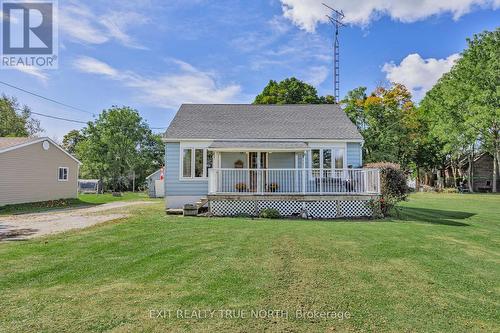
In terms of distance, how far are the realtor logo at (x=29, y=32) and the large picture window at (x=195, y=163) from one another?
27.9 feet

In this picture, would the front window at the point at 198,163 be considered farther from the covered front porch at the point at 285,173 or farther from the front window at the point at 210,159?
the covered front porch at the point at 285,173

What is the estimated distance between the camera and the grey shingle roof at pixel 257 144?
44.7 feet

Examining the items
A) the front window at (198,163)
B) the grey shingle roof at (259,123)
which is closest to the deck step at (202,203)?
the front window at (198,163)

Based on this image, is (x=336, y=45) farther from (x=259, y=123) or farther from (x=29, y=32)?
(x=29, y=32)

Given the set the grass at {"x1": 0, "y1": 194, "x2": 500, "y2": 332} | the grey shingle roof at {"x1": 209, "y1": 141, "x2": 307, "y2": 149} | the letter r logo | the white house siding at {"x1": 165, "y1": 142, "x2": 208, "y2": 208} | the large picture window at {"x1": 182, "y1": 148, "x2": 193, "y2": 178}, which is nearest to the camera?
the grass at {"x1": 0, "y1": 194, "x2": 500, "y2": 332}

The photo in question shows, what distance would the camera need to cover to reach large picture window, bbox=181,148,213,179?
14484mm

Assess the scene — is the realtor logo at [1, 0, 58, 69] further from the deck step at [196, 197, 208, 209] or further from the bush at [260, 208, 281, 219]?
the bush at [260, 208, 281, 219]

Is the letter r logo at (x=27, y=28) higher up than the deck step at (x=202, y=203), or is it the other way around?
the letter r logo at (x=27, y=28)

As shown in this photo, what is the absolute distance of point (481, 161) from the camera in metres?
40.1

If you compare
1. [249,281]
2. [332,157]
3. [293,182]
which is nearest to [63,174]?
[293,182]

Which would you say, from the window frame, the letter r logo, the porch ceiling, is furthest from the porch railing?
the letter r logo

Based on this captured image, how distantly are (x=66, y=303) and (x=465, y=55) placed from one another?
40.2 m

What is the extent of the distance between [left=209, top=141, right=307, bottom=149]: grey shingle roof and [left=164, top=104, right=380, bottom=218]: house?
0.04 meters

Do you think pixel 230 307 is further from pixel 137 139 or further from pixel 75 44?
pixel 137 139
